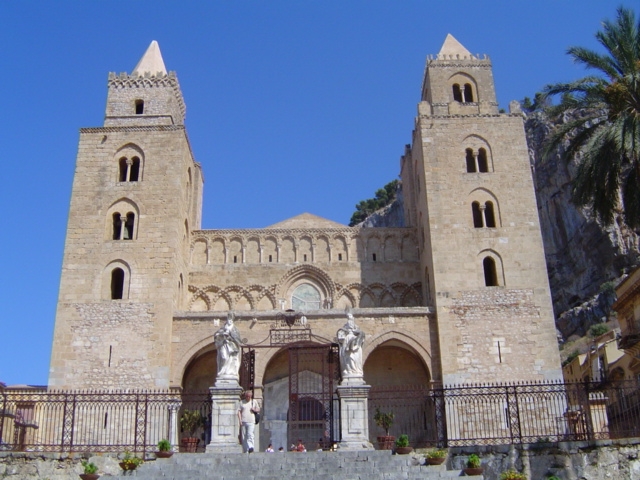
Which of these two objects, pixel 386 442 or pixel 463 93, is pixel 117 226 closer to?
pixel 386 442

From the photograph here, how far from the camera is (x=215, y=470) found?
14930mm

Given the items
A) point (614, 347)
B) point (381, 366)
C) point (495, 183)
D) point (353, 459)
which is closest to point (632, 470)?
point (353, 459)

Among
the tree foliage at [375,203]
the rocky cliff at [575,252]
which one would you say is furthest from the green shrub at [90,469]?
the tree foliage at [375,203]

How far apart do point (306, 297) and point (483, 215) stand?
8326 millimetres

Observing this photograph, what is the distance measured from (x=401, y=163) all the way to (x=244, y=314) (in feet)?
46.2

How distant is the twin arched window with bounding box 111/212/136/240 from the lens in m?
28.0

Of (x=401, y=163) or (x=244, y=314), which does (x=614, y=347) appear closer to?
(x=401, y=163)

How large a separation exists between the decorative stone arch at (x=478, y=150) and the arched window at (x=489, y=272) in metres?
4.10

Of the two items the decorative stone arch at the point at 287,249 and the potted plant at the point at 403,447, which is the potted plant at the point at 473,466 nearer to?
the potted plant at the point at 403,447

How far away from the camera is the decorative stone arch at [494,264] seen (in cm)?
2706

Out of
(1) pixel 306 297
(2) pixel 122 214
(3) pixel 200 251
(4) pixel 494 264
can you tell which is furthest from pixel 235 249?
(4) pixel 494 264

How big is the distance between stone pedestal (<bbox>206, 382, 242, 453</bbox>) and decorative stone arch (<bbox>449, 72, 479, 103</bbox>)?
20.3 m

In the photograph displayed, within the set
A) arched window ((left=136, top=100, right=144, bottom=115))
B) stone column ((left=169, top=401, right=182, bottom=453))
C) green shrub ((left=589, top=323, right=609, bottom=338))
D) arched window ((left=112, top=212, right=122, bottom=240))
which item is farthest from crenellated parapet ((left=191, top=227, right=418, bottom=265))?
green shrub ((left=589, top=323, right=609, bottom=338))

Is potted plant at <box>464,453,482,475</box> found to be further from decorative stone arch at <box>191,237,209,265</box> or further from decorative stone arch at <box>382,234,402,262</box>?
decorative stone arch at <box>191,237,209,265</box>
